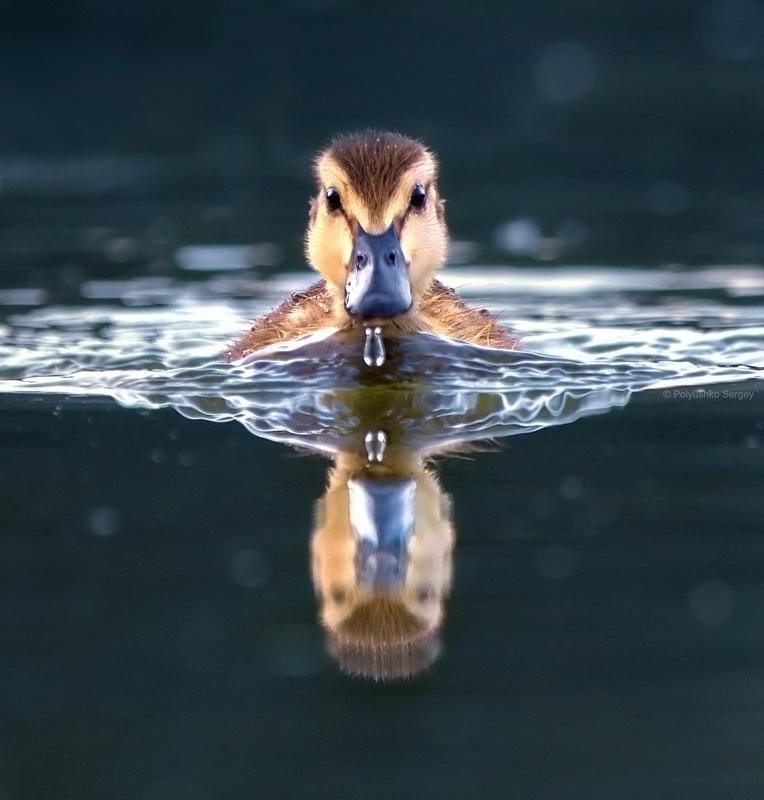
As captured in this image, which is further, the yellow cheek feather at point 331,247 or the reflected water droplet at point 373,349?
the yellow cheek feather at point 331,247

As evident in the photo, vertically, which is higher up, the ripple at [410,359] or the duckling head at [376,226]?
the duckling head at [376,226]

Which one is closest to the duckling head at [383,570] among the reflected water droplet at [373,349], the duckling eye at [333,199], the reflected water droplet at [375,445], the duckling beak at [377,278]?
the reflected water droplet at [375,445]

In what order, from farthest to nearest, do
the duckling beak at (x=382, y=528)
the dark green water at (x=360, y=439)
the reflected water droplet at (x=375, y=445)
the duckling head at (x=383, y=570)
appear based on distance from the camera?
the reflected water droplet at (x=375, y=445) < the duckling beak at (x=382, y=528) < the duckling head at (x=383, y=570) < the dark green water at (x=360, y=439)

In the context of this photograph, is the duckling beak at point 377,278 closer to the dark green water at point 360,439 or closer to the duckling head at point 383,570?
the dark green water at point 360,439

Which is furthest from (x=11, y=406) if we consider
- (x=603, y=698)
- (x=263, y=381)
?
(x=603, y=698)

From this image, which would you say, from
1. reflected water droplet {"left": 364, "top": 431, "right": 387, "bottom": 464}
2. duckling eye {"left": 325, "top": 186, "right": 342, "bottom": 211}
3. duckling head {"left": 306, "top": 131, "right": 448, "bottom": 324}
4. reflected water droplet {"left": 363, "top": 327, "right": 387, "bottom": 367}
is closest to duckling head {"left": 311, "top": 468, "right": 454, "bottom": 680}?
reflected water droplet {"left": 364, "top": 431, "right": 387, "bottom": 464}

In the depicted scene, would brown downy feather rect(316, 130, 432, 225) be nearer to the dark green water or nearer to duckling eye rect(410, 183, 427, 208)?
duckling eye rect(410, 183, 427, 208)
